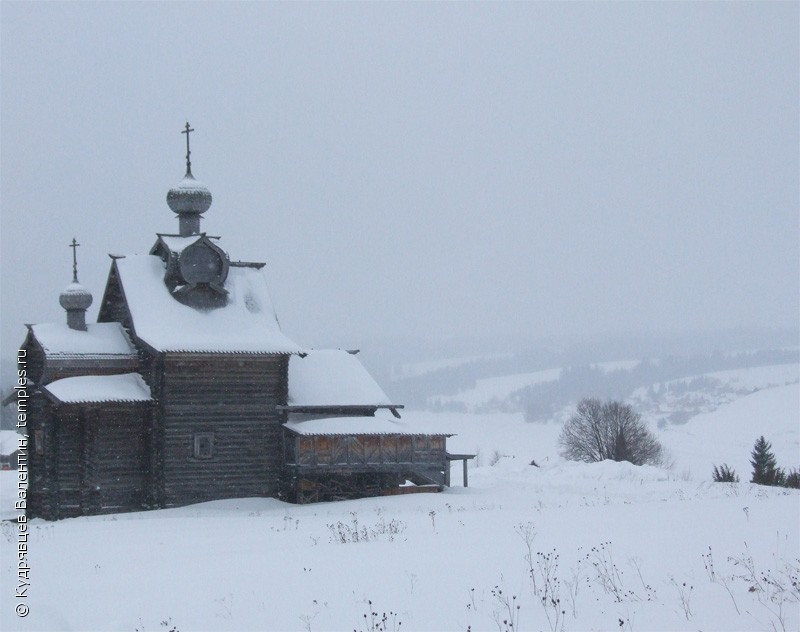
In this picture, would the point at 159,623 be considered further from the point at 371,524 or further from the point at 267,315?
the point at 267,315

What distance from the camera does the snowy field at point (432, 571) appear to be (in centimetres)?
1049

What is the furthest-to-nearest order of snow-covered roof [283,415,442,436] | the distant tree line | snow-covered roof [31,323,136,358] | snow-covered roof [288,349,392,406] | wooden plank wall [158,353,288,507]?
the distant tree line → snow-covered roof [288,349,392,406] → snow-covered roof [283,415,442,436] → snow-covered roof [31,323,136,358] → wooden plank wall [158,353,288,507]

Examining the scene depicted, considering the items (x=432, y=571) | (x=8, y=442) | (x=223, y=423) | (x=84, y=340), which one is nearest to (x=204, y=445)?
(x=223, y=423)

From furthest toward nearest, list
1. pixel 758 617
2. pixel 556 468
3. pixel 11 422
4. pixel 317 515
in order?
pixel 11 422 → pixel 556 468 → pixel 317 515 → pixel 758 617

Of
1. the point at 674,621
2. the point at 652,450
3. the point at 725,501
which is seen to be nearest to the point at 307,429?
the point at 725,501

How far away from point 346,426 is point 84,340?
29.0 ft

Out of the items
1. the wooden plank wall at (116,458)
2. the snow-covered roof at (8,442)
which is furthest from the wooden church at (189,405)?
the snow-covered roof at (8,442)

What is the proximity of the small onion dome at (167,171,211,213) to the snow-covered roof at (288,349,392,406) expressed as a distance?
633 cm

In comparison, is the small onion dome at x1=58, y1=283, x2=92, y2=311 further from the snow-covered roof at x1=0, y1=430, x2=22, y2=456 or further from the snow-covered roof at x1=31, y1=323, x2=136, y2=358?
the snow-covered roof at x1=0, y1=430, x2=22, y2=456

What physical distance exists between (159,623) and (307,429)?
1964 cm

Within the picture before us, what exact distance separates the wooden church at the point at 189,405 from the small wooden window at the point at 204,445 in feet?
0.15

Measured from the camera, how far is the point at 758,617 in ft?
31.6

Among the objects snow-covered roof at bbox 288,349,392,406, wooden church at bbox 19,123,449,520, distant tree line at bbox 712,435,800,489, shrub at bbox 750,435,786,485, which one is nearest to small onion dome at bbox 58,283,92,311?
wooden church at bbox 19,123,449,520

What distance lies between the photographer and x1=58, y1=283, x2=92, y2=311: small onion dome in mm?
31547
